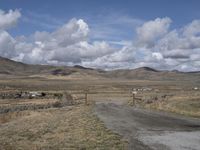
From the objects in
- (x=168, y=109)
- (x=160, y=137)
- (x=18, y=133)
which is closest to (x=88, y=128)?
(x=18, y=133)

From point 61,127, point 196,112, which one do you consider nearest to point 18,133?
point 61,127

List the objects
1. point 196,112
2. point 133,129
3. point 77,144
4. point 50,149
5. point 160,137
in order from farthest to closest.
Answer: point 196,112, point 133,129, point 160,137, point 77,144, point 50,149

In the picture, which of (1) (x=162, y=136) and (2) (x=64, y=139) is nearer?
(2) (x=64, y=139)

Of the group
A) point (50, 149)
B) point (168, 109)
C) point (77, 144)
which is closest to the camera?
point (50, 149)

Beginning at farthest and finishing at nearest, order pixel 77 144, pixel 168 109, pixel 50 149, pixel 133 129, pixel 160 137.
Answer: pixel 168 109
pixel 133 129
pixel 160 137
pixel 77 144
pixel 50 149

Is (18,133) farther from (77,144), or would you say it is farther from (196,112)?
(196,112)

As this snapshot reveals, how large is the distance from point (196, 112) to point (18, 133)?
1683 cm

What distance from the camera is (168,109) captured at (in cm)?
3800

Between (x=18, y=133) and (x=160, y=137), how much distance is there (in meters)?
7.36

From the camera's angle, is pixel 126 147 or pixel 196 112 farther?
pixel 196 112

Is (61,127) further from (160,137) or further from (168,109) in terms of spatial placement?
(168,109)

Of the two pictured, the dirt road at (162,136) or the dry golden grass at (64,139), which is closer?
the dirt road at (162,136)

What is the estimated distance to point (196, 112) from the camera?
33062 millimetres

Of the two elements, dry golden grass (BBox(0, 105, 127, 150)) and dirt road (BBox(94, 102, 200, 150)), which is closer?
dirt road (BBox(94, 102, 200, 150))
